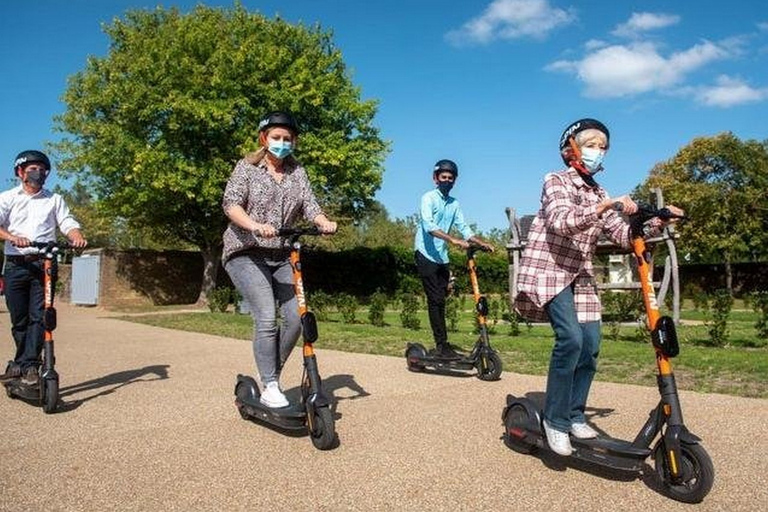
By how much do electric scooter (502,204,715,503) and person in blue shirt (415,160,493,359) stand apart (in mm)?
3622

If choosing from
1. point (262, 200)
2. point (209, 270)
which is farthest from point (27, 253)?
point (209, 270)

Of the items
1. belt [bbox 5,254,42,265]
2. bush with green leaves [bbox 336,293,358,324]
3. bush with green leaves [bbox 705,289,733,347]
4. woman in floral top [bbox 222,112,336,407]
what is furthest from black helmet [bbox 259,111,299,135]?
bush with green leaves [bbox 336,293,358,324]

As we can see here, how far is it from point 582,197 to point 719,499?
174 cm

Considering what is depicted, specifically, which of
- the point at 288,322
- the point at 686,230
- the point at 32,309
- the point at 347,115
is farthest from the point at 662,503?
the point at 686,230

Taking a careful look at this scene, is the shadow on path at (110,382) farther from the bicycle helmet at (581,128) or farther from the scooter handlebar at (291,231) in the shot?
the bicycle helmet at (581,128)

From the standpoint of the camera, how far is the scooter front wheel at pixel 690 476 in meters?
3.13

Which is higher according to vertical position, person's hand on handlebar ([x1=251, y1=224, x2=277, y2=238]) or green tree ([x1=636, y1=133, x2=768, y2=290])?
green tree ([x1=636, y1=133, x2=768, y2=290])

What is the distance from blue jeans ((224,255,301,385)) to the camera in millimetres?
4836

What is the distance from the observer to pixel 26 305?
19.7 feet

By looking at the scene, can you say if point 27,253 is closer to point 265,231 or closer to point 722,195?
point 265,231

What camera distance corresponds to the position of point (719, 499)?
10.7 ft

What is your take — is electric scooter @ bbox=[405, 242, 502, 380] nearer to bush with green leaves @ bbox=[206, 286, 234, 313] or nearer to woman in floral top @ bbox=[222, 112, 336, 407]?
woman in floral top @ bbox=[222, 112, 336, 407]

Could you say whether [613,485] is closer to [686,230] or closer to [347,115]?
[347,115]

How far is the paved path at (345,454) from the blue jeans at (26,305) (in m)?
0.52
